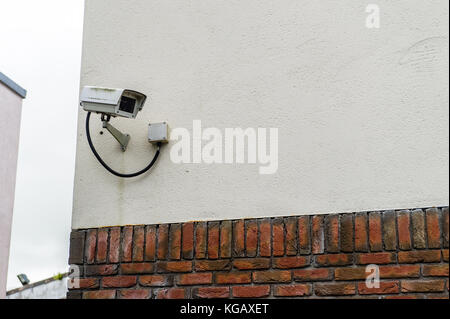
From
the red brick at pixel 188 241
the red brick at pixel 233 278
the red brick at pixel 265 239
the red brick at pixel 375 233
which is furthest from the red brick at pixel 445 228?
the red brick at pixel 188 241

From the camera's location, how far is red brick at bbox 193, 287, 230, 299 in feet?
10.6

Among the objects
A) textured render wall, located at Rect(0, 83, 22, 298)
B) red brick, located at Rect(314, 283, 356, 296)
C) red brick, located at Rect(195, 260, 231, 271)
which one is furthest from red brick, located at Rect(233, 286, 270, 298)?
textured render wall, located at Rect(0, 83, 22, 298)

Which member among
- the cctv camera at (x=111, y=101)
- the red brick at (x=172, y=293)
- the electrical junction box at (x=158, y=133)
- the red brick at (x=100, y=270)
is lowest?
the red brick at (x=172, y=293)

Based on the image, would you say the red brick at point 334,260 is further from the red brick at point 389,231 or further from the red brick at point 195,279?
the red brick at point 195,279

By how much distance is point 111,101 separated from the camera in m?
3.44

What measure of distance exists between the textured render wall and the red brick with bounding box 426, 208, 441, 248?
6.21 m

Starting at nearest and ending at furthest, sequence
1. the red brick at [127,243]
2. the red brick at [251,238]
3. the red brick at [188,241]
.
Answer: the red brick at [251,238], the red brick at [188,241], the red brick at [127,243]

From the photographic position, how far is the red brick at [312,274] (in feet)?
10.1

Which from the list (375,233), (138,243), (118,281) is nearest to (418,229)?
(375,233)

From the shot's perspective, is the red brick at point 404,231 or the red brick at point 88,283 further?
the red brick at point 88,283
